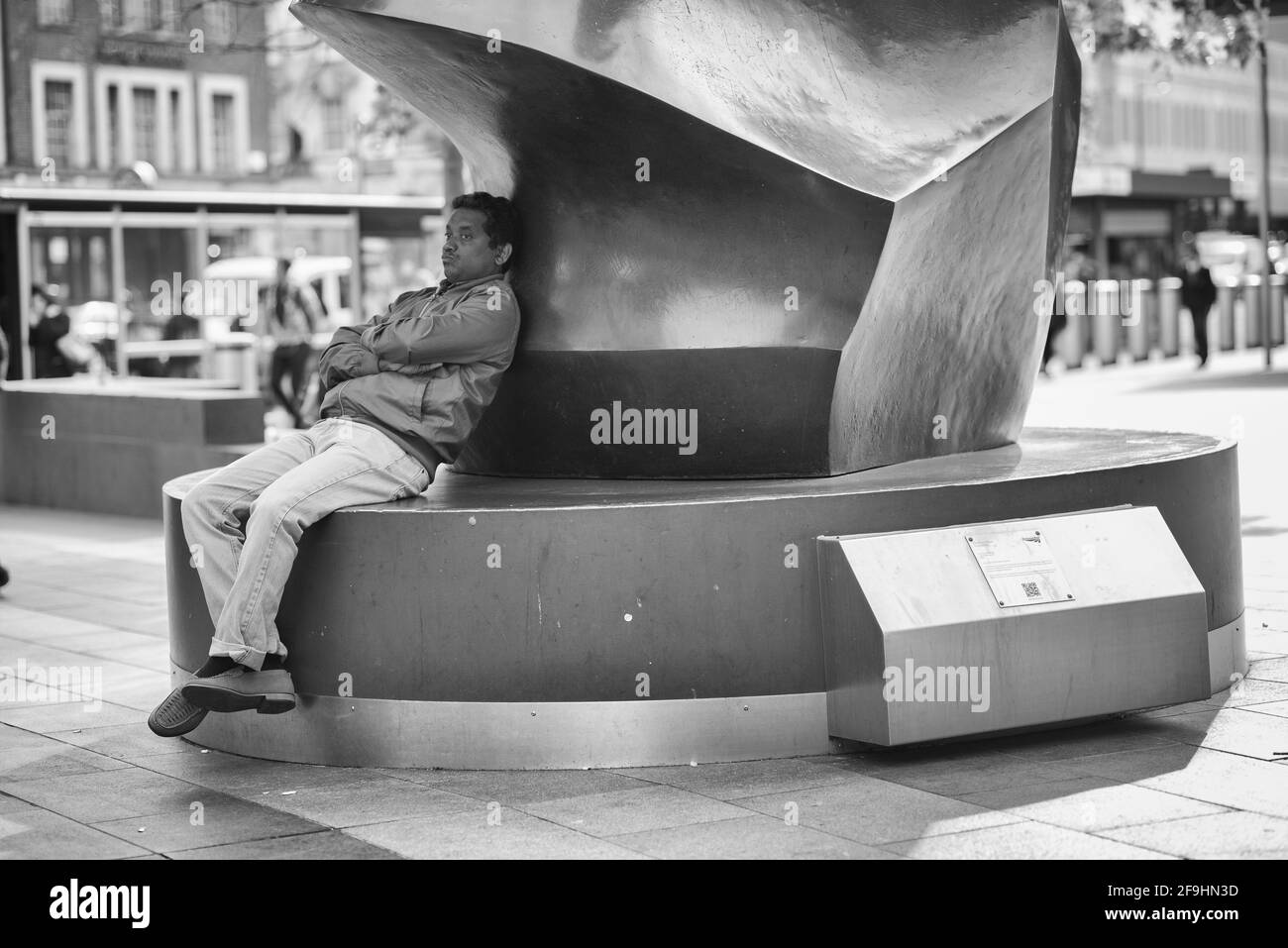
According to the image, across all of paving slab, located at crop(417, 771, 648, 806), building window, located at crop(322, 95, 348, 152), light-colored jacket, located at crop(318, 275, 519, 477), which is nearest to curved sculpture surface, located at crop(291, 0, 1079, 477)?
light-colored jacket, located at crop(318, 275, 519, 477)

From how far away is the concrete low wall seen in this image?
1398 centimetres

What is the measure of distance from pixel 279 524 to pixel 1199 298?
24164 mm

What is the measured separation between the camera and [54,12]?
4188cm

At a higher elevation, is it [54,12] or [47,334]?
[54,12]

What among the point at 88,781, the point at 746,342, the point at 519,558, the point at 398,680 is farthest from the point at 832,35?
the point at 88,781

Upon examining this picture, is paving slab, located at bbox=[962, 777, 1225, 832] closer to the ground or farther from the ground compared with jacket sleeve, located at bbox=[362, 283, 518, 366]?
closer to the ground

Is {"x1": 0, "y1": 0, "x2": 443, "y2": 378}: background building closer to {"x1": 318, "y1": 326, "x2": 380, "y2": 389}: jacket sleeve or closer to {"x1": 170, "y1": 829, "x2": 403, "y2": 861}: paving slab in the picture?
{"x1": 318, "y1": 326, "x2": 380, "y2": 389}: jacket sleeve

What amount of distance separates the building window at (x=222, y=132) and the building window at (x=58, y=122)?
4045 millimetres

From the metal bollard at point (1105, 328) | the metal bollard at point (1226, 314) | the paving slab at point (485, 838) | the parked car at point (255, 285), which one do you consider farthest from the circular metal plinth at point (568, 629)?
the metal bollard at point (1226, 314)

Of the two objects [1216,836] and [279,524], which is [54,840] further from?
[1216,836]

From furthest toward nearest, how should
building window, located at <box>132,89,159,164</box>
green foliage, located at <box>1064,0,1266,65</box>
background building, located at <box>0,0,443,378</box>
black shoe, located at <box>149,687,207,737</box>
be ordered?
1. building window, located at <box>132,89,159,164</box>
2. background building, located at <box>0,0,443,378</box>
3. green foliage, located at <box>1064,0,1266,65</box>
4. black shoe, located at <box>149,687,207,737</box>

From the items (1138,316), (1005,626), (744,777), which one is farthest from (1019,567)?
(1138,316)

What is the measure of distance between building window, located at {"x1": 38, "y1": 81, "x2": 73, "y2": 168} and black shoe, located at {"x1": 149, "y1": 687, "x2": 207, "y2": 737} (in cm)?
3795

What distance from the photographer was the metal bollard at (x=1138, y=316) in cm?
2931
